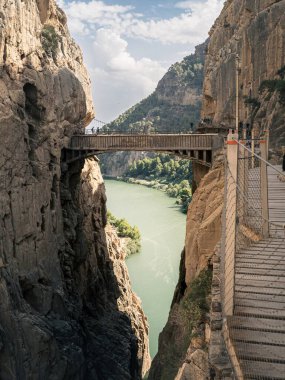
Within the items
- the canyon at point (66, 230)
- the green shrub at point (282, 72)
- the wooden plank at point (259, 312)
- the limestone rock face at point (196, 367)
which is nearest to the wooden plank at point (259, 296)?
the wooden plank at point (259, 312)

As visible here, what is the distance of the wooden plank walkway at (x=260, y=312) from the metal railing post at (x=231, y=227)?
7.5 inches

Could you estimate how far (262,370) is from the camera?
12.7ft

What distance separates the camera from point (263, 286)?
208 inches

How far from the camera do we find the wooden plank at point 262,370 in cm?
377

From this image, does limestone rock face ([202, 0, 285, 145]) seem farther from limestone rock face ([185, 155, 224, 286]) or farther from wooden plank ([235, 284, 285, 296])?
wooden plank ([235, 284, 285, 296])

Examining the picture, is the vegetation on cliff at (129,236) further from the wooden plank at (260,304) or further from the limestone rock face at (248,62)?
the wooden plank at (260,304)

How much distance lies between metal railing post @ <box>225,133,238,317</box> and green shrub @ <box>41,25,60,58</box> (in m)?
19.8

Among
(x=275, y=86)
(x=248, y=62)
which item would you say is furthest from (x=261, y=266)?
(x=248, y=62)

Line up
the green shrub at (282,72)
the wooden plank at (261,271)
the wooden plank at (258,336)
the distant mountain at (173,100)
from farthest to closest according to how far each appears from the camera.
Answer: the distant mountain at (173,100) → the green shrub at (282,72) → the wooden plank at (261,271) → the wooden plank at (258,336)

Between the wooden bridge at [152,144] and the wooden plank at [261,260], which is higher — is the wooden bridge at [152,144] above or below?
above

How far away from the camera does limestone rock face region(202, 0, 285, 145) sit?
29.5 m

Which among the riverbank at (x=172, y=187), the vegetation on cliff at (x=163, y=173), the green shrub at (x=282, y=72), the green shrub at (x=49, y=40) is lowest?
the riverbank at (x=172, y=187)

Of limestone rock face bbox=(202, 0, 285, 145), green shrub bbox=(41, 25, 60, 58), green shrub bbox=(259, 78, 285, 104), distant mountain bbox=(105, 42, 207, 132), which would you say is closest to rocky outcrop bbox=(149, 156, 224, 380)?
green shrub bbox=(41, 25, 60, 58)

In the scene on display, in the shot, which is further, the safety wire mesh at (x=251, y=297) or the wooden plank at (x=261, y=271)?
the wooden plank at (x=261, y=271)
